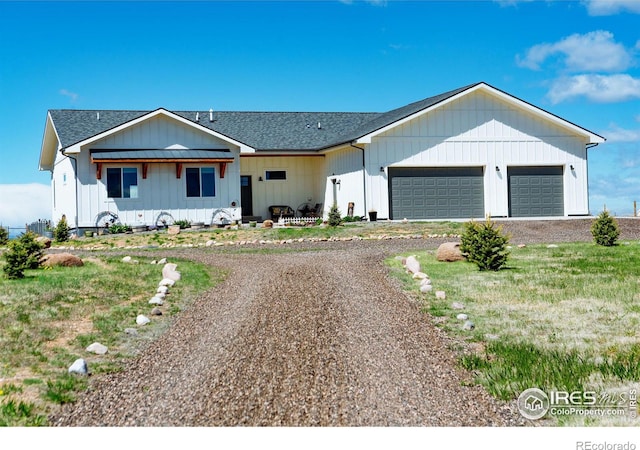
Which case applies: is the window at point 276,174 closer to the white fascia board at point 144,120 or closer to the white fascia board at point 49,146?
the white fascia board at point 144,120

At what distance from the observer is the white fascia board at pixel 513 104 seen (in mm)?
25516

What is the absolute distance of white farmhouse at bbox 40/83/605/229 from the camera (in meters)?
25.1

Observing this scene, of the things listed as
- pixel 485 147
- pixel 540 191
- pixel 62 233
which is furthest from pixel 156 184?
pixel 540 191

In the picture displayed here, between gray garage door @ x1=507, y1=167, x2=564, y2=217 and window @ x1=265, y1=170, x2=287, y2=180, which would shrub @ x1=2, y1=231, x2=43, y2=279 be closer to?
window @ x1=265, y1=170, x2=287, y2=180

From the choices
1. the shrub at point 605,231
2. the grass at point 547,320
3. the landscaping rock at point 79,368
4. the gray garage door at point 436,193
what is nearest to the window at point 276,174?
the gray garage door at point 436,193

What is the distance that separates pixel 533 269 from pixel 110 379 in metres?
9.27

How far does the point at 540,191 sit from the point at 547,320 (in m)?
20.0

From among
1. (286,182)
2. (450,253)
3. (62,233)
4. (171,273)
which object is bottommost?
(171,273)

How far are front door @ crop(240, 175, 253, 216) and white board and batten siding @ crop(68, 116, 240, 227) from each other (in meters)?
2.87

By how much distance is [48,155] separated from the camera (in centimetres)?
3195

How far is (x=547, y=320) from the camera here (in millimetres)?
8531

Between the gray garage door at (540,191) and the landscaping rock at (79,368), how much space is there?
23131mm

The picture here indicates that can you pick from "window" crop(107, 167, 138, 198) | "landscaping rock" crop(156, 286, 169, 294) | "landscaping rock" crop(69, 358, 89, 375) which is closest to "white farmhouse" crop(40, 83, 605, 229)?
"window" crop(107, 167, 138, 198)

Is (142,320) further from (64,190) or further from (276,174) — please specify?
(276,174)
